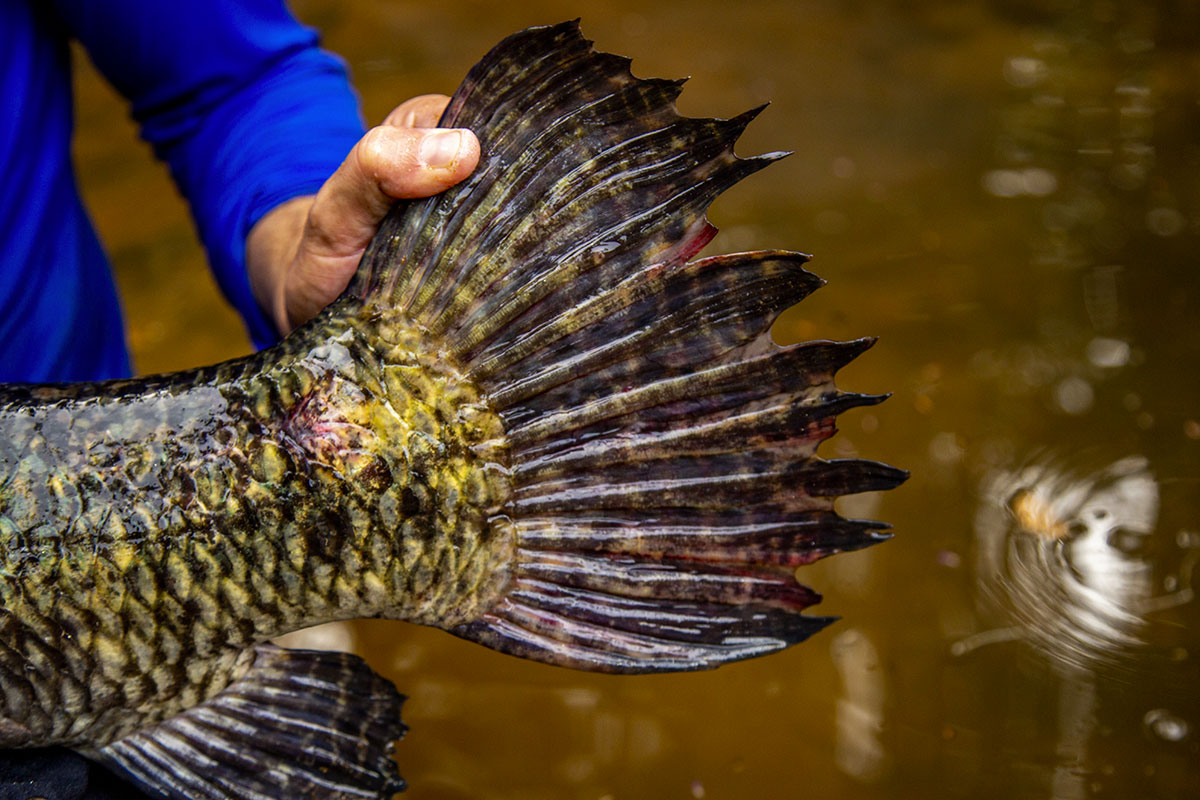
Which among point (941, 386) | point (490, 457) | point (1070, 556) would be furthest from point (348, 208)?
point (941, 386)

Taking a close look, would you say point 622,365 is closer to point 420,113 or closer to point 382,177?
point 382,177

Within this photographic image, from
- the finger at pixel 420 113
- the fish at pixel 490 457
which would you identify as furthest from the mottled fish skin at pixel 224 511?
the finger at pixel 420 113

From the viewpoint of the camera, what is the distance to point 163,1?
1860mm

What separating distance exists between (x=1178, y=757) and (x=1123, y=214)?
2319 mm

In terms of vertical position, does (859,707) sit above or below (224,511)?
below

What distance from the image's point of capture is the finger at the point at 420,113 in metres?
1.56

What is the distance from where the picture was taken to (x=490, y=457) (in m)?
1.37

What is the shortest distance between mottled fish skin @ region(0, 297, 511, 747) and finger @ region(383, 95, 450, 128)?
0.36 metres

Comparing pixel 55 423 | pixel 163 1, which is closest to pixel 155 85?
pixel 163 1

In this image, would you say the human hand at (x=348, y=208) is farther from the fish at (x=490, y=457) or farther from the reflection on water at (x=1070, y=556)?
the reflection on water at (x=1070, y=556)

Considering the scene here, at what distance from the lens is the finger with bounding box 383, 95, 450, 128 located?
5.11ft

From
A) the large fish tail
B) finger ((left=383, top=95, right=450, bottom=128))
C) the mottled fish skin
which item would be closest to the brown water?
the large fish tail

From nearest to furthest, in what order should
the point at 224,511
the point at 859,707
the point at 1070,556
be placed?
the point at 224,511, the point at 859,707, the point at 1070,556

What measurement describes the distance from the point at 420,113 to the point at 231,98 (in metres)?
0.62
